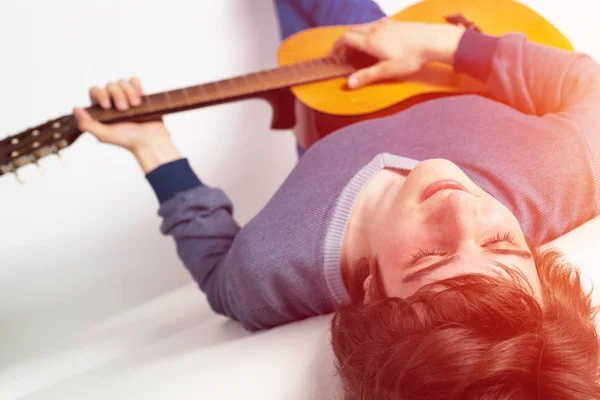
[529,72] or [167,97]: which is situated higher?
[167,97]

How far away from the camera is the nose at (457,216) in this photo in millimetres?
449

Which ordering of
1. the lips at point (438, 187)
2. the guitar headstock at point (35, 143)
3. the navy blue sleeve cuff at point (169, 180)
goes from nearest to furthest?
the lips at point (438, 187)
the guitar headstock at point (35, 143)
the navy blue sleeve cuff at point (169, 180)

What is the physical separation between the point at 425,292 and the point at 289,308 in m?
0.22

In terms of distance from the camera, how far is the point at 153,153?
712 millimetres

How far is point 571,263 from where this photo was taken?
528mm

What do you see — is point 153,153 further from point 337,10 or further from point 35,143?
point 337,10

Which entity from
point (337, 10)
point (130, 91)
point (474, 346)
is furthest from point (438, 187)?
point (337, 10)

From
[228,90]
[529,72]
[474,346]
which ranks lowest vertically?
[474,346]

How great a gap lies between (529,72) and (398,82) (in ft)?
0.61

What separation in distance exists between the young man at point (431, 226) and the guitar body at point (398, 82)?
27 millimetres

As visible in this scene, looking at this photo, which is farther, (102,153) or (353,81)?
(102,153)

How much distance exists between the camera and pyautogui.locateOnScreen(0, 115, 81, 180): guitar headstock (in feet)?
1.94

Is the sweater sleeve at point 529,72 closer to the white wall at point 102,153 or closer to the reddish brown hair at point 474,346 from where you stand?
the reddish brown hair at point 474,346

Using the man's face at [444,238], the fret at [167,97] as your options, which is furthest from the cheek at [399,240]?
the fret at [167,97]
